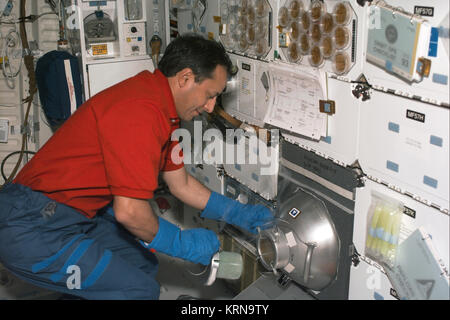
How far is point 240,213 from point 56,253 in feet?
3.52

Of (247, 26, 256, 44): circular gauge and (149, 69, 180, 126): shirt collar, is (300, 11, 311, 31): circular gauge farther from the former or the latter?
(149, 69, 180, 126): shirt collar

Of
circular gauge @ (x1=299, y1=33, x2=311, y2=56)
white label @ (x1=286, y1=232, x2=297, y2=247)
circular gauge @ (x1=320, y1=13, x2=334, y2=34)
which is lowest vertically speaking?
white label @ (x1=286, y1=232, x2=297, y2=247)

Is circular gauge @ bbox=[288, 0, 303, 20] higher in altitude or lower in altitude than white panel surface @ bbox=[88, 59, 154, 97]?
higher

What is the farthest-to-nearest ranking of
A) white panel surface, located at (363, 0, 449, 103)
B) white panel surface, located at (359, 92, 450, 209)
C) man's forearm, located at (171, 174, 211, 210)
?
1. man's forearm, located at (171, 174, 211, 210)
2. white panel surface, located at (359, 92, 450, 209)
3. white panel surface, located at (363, 0, 449, 103)

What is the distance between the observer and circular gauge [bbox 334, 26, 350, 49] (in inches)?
93.5

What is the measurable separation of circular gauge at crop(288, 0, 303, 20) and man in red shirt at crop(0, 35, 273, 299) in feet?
1.54

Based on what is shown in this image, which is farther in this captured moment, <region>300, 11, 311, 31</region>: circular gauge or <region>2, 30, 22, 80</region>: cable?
<region>2, 30, 22, 80</region>: cable

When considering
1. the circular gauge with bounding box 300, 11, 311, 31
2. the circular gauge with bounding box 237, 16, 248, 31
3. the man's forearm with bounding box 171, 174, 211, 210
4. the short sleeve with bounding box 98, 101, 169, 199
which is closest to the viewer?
the short sleeve with bounding box 98, 101, 169, 199

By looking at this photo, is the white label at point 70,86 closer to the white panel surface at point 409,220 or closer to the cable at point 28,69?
the cable at point 28,69

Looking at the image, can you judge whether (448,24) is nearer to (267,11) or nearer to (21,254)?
(267,11)

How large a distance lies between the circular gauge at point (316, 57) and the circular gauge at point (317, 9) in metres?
0.15

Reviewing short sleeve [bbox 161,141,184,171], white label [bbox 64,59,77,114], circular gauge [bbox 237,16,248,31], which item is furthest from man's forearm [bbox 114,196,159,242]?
white label [bbox 64,59,77,114]

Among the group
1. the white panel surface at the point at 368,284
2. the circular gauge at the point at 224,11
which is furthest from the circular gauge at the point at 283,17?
the white panel surface at the point at 368,284
